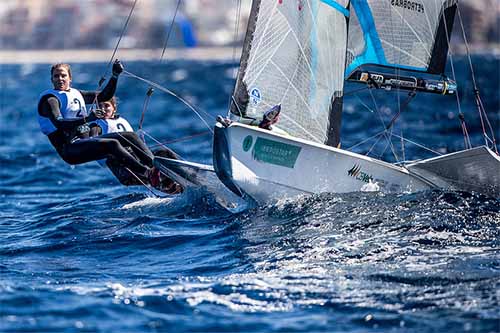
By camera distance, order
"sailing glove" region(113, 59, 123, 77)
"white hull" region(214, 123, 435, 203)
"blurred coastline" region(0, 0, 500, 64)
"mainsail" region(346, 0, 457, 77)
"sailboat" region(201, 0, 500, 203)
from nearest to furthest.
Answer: "white hull" region(214, 123, 435, 203), "sailboat" region(201, 0, 500, 203), "sailing glove" region(113, 59, 123, 77), "mainsail" region(346, 0, 457, 77), "blurred coastline" region(0, 0, 500, 64)

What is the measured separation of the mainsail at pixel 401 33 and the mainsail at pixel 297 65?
1.30 ft

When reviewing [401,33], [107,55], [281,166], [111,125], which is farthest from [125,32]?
[281,166]

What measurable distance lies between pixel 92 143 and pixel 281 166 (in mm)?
1875

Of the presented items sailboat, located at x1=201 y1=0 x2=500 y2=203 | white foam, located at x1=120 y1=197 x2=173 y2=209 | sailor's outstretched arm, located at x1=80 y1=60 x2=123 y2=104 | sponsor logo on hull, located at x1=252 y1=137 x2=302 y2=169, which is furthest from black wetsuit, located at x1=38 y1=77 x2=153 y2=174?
sponsor logo on hull, located at x1=252 y1=137 x2=302 y2=169

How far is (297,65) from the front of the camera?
8.77 metres

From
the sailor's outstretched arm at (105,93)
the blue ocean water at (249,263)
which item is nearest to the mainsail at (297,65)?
the blue ocean water at (249,263)

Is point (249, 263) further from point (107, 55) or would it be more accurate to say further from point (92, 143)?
point (107, 55)

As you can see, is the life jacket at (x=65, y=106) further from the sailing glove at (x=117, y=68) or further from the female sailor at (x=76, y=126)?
the sailing glove at (x=117, y=68)

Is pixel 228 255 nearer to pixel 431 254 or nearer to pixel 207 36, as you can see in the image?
pixel 431 254

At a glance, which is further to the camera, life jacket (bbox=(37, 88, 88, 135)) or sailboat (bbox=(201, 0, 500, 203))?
life jacket (bbox=(37, 88, 88, 135))

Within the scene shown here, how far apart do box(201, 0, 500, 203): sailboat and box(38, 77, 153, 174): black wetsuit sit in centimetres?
114

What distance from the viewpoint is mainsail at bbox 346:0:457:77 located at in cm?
931

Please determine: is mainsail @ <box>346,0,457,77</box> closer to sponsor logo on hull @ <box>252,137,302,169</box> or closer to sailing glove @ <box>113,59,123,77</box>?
sponsor logo on hull @ <box>252,137,302,169</box>

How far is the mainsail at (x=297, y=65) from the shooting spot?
8.55 meters
